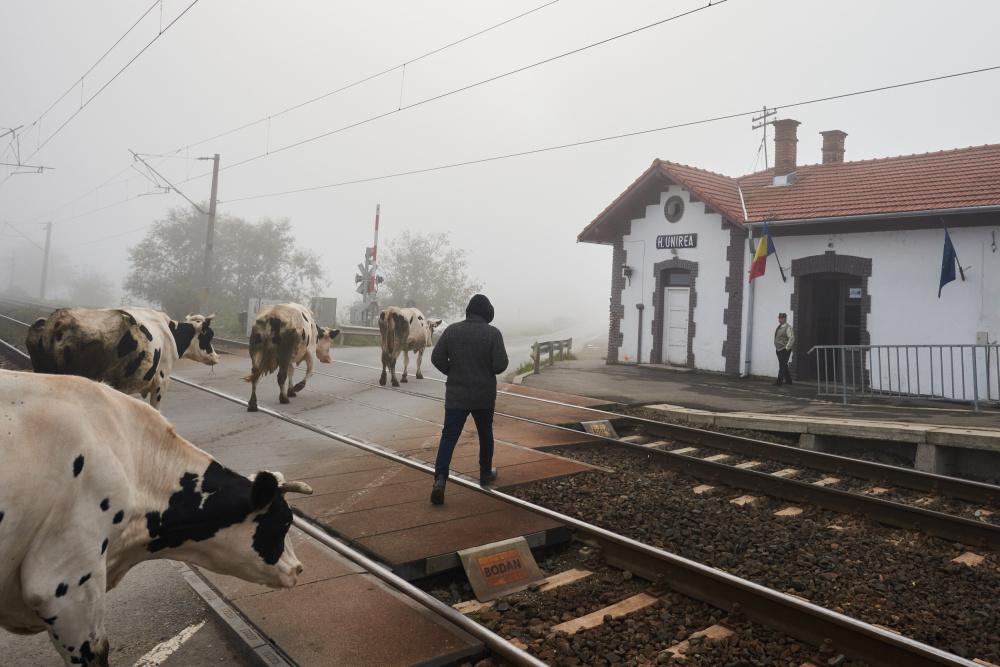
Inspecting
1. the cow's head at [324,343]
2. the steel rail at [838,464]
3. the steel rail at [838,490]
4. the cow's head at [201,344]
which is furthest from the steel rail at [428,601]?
the cow's head at [324,343]

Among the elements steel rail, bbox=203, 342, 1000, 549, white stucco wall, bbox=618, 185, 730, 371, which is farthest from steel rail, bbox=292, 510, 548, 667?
white stucco wall, bbox=618, 185, 730, 371

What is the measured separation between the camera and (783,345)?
1702 cm

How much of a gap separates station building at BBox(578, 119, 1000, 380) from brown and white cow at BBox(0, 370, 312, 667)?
1626 cm

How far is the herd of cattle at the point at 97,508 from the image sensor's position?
8.42 feet

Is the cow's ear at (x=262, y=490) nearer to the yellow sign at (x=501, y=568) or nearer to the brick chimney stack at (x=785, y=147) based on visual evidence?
the yellow sign at (x=501, y=568)

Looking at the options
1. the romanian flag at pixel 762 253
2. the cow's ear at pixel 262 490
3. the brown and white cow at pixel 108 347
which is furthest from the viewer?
the romanian flag at pixel 762 253

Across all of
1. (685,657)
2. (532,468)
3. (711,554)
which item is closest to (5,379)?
(685,657)

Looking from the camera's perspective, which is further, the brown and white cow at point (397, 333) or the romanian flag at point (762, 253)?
the romanian flag at point (762, 253)

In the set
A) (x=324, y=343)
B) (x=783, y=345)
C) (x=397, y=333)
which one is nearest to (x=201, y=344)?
(x=324, y=343)

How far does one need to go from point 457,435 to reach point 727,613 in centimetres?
304

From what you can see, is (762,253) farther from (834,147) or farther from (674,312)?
(834,147)

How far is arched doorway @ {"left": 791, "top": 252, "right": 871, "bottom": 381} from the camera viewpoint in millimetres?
17375

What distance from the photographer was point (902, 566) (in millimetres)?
5555

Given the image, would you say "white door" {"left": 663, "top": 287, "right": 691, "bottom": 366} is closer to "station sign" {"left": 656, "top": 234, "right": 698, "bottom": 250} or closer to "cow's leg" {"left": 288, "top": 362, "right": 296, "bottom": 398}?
"station sign" {"left": 656, "top": 234, "right": 698, "bottom": 250}
